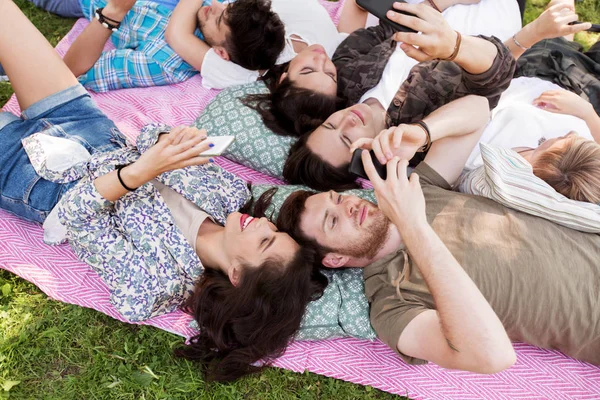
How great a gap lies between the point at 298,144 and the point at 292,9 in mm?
1350

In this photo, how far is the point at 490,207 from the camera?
2.95 m

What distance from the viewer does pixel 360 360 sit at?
296 cm

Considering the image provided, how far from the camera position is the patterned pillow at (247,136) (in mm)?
3664

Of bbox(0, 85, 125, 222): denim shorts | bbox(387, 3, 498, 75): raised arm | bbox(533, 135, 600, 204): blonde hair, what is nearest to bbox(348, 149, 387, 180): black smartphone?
bbox(387, 3, 498, 75): raised arm

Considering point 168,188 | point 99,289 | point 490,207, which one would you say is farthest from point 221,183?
point 490,207

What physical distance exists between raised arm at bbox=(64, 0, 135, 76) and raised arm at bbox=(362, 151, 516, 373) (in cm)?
247

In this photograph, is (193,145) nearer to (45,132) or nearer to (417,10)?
(45,132)

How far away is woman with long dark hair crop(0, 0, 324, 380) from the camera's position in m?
2.81

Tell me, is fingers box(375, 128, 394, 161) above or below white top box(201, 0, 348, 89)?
below

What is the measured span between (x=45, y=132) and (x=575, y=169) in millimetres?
3066

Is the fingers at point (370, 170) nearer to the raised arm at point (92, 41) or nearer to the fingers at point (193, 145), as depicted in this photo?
the fingers at point (193, 145)

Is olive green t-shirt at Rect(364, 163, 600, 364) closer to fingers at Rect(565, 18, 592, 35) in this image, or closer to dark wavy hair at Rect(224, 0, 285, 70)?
fingers at Rect(565, 18, 592, 35)

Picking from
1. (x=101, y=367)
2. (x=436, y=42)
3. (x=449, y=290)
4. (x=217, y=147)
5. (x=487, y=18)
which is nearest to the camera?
(x=449, y=290)

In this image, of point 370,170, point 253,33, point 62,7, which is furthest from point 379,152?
point 62,7
